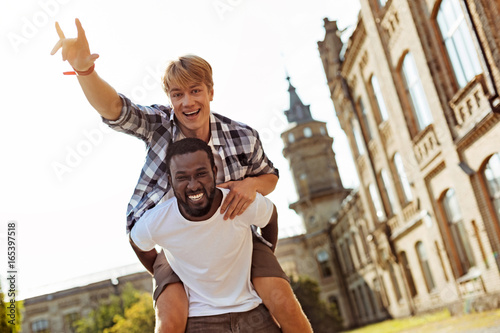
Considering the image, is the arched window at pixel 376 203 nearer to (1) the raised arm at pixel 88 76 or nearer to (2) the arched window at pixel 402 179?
(2) the arched window at pixel 402 179

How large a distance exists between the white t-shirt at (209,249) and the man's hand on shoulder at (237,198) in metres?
0.04

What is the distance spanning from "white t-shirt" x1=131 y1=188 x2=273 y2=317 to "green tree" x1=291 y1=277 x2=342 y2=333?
3018 cm

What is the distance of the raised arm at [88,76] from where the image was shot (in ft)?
8.31

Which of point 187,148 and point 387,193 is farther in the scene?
point 387,193

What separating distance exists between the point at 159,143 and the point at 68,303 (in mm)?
46780

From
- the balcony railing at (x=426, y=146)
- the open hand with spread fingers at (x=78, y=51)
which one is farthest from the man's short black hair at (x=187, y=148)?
the balcony railing at (x=426, y=146)

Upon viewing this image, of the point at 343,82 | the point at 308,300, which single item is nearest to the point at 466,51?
the point at 343,82

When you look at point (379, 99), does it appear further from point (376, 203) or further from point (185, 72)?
point (185, 72)

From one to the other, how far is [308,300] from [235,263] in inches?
1255

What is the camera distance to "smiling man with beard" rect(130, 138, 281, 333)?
2.59m

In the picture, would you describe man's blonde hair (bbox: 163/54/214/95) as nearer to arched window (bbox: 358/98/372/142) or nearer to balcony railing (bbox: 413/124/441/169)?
balcony railing (bbox: 413/124/441/169)

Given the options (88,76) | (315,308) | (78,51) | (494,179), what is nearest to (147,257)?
(88,76)

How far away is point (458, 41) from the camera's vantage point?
14.3 meters

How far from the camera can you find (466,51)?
1387cm
